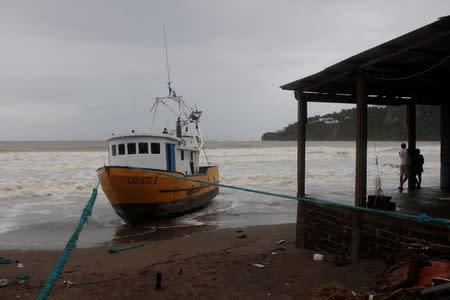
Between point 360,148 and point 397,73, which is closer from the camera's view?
point 360,148

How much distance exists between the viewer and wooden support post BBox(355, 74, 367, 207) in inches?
240

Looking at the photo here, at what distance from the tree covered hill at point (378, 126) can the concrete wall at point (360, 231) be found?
159ft

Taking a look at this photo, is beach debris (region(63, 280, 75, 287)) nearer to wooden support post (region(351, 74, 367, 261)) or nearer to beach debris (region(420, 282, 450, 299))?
wooden support post (region(351, 74, 367, 261))

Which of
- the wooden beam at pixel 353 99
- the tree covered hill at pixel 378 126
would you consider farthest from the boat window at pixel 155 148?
the tree covered hill at pixel 378 126

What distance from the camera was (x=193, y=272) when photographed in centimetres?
640

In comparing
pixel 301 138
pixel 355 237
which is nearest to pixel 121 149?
pixel 301 138

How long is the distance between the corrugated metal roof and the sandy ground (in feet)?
10.7

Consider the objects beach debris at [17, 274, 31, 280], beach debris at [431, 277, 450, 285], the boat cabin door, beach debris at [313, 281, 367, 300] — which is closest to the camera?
beach debris at [431, 277, 450, 285]

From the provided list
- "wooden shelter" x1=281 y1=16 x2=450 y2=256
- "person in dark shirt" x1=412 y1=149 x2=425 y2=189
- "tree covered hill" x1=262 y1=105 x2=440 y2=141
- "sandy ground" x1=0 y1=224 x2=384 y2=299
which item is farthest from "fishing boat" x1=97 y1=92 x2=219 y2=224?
"tree covered hill" x1=262 y1=105 x2=440 y2=141

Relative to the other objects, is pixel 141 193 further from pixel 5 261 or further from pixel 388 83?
pixel 388 83

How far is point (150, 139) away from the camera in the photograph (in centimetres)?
1243

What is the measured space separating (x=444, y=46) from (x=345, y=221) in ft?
10.6

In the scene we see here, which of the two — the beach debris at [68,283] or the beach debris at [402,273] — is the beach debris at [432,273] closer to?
the beach debris at [402,273]

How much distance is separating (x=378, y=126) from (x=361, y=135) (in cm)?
8901
